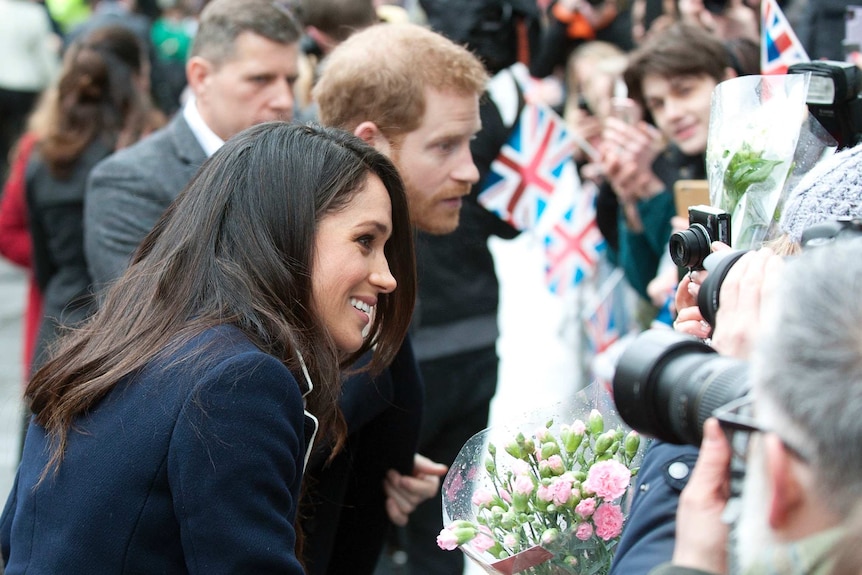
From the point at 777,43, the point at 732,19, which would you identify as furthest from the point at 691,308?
the point at 732,19

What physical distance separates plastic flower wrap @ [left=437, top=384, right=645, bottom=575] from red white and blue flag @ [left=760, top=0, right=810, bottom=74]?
1783 millimetres

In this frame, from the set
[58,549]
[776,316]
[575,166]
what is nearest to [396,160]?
[58,549]

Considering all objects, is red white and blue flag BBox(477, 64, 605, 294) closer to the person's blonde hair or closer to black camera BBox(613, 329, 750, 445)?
the person's blonde hair

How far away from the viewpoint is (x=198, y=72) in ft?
13.0

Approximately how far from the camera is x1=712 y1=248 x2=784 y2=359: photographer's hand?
5.24 ft

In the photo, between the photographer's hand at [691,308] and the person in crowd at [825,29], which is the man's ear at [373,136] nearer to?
the photographer's hand at [691,308]

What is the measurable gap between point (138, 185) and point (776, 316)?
2739mm

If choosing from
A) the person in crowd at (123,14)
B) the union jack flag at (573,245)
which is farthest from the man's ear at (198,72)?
the person in crowd at (123,14)

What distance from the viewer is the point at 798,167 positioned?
2449 mm

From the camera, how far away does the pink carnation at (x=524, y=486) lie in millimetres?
2041

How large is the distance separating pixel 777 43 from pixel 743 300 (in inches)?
84.9

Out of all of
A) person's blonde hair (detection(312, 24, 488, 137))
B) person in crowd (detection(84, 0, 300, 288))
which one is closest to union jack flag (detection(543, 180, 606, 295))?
person in crowd (detection(84, 0, 300, 288))

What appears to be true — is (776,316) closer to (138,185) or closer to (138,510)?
(138,510)

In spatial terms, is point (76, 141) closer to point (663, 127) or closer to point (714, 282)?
point (663, 127)
